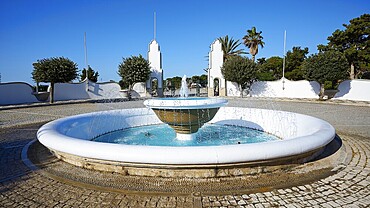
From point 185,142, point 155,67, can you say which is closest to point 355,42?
point 155,67

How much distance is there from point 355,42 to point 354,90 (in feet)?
34.0

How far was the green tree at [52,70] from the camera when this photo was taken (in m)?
21.1

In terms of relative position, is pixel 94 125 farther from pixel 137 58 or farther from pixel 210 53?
pixel 210 53

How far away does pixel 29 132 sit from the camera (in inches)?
333

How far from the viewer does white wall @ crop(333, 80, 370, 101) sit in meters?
23.6

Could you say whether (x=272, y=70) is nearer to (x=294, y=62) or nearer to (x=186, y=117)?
(x=294, y=62)

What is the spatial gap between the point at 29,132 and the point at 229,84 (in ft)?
89.4

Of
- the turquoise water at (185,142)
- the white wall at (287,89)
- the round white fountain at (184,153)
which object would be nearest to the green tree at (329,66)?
the white wall at (287,89)

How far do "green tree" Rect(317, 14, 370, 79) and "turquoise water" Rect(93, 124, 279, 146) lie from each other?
28400mm

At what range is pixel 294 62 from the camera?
39.5 meters

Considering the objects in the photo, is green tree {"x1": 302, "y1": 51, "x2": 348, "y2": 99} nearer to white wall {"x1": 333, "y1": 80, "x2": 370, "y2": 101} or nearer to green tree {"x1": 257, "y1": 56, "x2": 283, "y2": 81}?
white wall {"x1": 333, "y1": 80, "x2": 370, "y2": 101}

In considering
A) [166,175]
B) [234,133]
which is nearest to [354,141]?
[234,133]

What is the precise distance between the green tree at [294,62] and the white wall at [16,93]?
37.5 m

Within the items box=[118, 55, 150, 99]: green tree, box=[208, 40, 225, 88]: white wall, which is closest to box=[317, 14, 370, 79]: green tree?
box=[208, 40, 225, 88]: white wall
